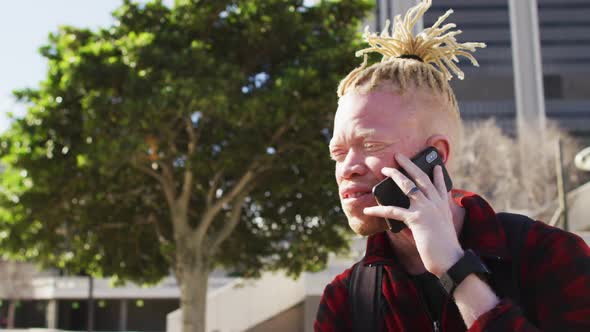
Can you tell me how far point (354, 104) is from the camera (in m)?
1.77

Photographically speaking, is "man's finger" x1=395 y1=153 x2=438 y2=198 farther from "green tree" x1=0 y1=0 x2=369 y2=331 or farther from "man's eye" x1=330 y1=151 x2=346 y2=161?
"green tree" x1=0 y1=0 x2=369 y2=331

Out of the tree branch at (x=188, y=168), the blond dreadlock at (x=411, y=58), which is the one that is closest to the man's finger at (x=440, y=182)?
the blond dreadlock at (x=411, y=58)

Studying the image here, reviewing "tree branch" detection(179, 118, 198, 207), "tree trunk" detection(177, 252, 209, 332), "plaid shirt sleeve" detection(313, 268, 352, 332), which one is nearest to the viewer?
"plaid shirt sleeve" detection(313, 268, 352, 332)

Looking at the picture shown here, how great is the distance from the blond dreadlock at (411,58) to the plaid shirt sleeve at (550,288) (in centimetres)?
46

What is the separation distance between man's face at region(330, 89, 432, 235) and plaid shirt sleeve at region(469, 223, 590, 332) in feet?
1.24

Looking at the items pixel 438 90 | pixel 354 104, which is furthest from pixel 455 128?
pixel 354 104

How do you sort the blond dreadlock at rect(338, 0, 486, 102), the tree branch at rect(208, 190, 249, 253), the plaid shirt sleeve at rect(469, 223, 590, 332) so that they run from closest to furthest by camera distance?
the plaid shirt sleeve at rect(469, 223, 590, 332), the blond dreadlock at rect(338, 0, 486, 102), the tree branch at rect(208, 190, 249, 253)

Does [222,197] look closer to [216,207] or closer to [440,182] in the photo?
[216,207]

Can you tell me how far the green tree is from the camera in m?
12.4

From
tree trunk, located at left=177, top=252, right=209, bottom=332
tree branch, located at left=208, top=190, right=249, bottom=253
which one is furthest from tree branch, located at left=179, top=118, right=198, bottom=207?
tree trunk, located at left=177, top=252, right=209, bottom=332

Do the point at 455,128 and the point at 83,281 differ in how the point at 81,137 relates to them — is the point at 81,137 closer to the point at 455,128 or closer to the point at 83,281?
the point at 455,128

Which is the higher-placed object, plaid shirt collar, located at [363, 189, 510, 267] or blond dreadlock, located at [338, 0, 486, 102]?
blond dreadlock, located at [338, 0, 486, 102]

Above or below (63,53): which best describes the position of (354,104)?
below

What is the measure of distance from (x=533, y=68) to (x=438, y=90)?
266 ft
